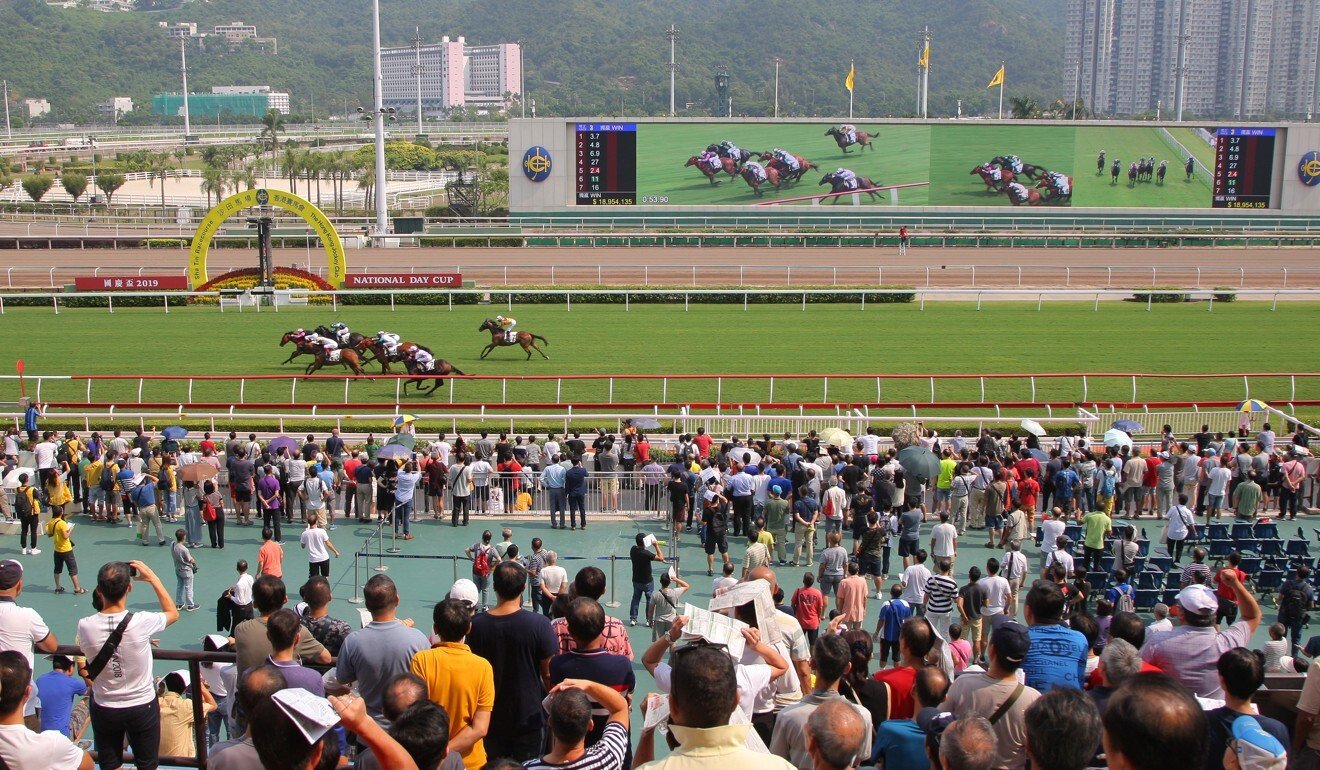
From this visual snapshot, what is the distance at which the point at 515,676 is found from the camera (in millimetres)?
5223

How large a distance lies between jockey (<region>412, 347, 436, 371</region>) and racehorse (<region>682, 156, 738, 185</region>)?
3586 cm

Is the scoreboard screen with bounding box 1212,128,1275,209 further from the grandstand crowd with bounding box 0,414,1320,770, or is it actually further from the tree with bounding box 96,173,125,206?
the tree with bounding box 96,173,125,206

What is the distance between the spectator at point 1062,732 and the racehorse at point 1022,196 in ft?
183

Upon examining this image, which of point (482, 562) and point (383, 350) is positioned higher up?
point (383, 350)

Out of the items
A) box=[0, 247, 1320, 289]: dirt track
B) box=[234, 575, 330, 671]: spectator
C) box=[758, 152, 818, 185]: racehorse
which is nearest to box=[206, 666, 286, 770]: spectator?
box=[234, 575, 330, 671]: spectator

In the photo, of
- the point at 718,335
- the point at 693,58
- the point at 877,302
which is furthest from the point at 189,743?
the point at 693,58

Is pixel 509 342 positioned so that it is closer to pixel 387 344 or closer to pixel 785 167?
pixel 387 344

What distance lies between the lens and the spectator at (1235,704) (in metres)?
4.54

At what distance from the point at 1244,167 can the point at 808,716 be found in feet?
192

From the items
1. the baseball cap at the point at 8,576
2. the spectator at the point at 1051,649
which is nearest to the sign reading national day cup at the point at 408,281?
the baseball cap at the point at 8,576

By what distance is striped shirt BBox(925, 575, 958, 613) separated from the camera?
29.6 ft

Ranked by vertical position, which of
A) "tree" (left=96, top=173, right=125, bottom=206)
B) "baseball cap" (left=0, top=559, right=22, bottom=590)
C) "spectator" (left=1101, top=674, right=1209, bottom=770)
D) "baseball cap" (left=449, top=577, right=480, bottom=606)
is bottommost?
"baseball cap" (left=449, top=577, right=480, bottom=606)

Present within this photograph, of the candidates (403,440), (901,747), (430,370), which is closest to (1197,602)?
(901,747)

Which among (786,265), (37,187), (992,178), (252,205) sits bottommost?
(786,265)
